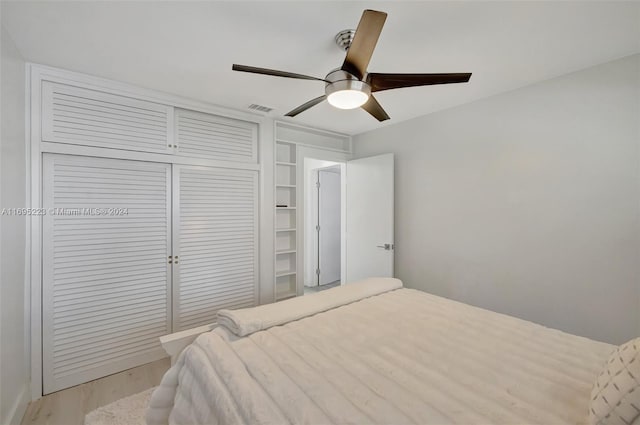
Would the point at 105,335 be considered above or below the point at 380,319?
below

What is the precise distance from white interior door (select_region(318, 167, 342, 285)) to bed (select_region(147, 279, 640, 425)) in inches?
121

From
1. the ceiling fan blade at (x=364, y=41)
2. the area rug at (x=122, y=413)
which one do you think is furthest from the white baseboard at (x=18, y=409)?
the ceiling fan blade at (x=364, y=41)

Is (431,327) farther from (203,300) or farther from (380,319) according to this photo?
(203,300)

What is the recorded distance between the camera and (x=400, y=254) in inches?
133

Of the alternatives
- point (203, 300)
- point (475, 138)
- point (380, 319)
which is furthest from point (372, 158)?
point (203, 300)

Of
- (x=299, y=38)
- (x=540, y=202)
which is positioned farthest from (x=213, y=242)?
(x=540, y=202)

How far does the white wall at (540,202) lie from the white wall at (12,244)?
2643mm

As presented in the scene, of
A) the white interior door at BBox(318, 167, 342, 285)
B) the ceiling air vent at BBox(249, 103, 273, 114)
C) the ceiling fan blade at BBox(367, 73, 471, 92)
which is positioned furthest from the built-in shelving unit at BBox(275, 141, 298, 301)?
the ceiling fan blade at BBox(367, 73, 471, 92)

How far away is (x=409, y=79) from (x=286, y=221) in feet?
7.62

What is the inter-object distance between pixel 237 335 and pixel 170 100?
7.02ft

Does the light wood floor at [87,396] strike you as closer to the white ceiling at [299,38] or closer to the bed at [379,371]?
the bed at [379,371]

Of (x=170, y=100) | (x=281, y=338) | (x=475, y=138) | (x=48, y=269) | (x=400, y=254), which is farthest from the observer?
(x=400, y=254)

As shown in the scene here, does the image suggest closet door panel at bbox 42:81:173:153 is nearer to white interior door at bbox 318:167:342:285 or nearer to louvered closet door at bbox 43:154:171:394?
louvered closet door at bbox 43:154:171:394

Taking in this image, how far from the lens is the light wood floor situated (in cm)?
184
